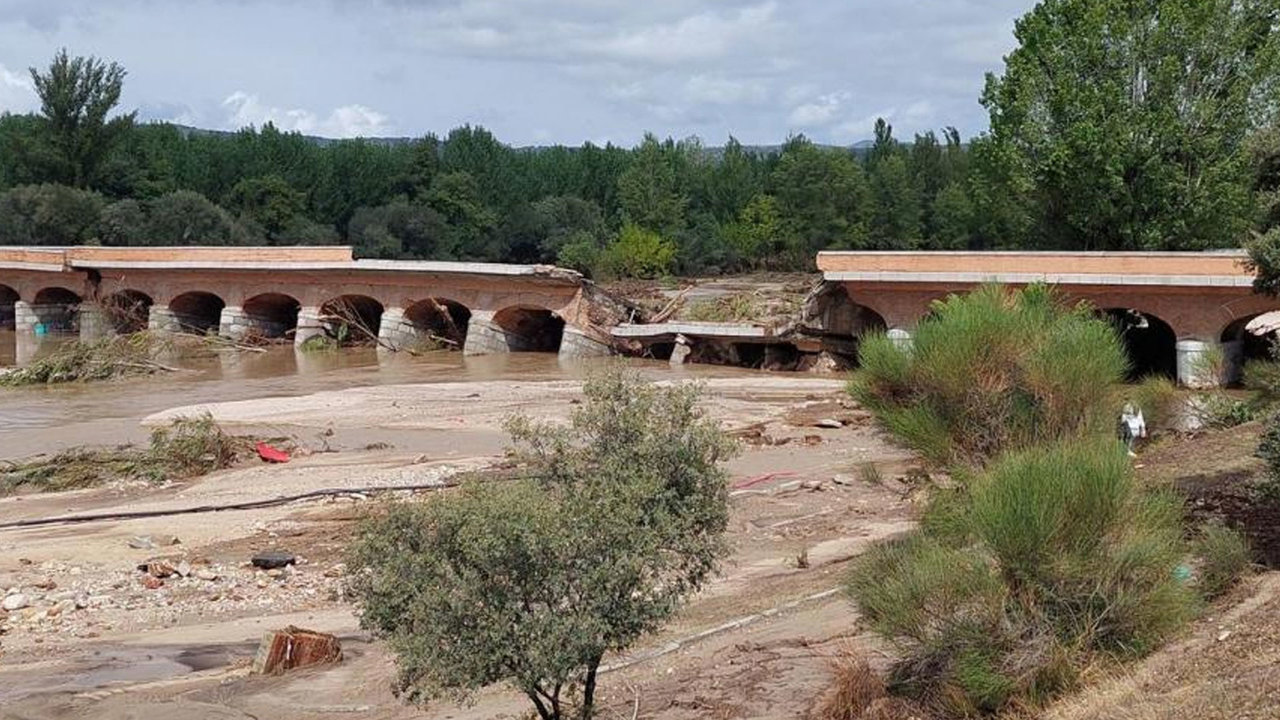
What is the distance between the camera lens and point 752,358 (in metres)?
41.4

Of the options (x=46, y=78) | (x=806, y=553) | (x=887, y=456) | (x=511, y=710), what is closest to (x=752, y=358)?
(x=887, y=456)

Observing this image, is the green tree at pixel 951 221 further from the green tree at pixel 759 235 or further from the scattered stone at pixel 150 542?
the scattered stone at pixel 150 542

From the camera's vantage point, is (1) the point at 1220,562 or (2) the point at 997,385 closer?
(1) the point at 1220,562

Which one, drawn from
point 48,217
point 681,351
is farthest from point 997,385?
point 48,217

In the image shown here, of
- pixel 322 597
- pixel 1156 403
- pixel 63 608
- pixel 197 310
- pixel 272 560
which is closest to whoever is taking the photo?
pixel 63 608

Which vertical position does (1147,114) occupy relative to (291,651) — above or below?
above

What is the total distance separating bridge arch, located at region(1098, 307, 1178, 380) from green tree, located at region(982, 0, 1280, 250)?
219 centimetres

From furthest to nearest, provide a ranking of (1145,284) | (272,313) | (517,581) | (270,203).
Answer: (270,203)
(272,313)
(1145,284)
(517,581)

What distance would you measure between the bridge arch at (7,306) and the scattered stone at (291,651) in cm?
5251

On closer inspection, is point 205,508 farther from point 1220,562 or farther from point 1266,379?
point 1266,379

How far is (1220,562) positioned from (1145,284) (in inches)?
922

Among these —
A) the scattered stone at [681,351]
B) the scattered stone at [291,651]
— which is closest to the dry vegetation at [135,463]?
the scattered stone at [291,651]

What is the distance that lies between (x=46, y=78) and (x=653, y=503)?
72.1m

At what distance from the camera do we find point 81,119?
7450 cm
